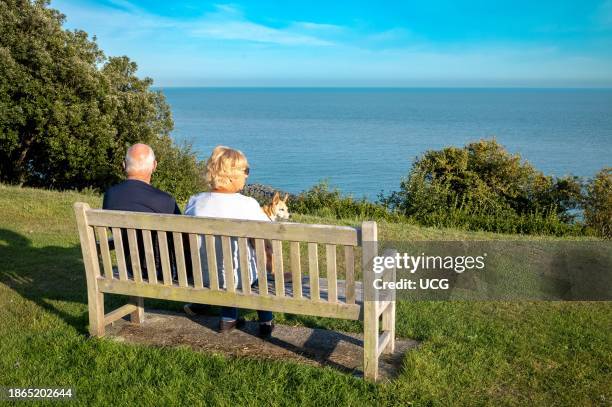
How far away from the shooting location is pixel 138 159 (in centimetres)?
465

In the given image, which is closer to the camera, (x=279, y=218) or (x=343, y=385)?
(x=343, y=385)

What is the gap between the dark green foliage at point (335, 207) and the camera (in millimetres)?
15158

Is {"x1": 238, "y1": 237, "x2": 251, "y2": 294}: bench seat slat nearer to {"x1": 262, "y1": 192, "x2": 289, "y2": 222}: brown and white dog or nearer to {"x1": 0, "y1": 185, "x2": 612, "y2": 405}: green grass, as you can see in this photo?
{"x1": 0, "y1": 185, "x2": 612, "y2": 405}: green grass

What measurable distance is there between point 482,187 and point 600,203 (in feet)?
12.0

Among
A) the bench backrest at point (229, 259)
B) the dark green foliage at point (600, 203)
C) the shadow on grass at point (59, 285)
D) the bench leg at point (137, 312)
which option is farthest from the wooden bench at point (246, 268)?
the dark green foliage at point (600, 203)

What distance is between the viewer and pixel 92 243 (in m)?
4.59

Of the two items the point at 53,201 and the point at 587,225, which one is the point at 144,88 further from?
the point at 587,225

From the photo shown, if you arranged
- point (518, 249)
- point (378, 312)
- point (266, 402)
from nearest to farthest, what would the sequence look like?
point (266, 402) < point (378, 312) < point (518, 249)

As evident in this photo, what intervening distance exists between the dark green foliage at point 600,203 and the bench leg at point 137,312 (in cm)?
1473

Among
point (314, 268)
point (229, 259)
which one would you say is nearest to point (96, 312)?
point (229, 259)

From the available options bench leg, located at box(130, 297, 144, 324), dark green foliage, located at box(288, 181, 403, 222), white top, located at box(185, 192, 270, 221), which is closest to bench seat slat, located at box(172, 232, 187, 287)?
white top, located at box(185, 192, 270, 221)

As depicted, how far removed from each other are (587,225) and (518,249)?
28.8 ft

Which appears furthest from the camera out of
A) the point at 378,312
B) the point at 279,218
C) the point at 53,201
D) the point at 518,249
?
the point at 53,201

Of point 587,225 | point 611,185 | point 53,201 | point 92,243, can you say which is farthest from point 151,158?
point 611,185
